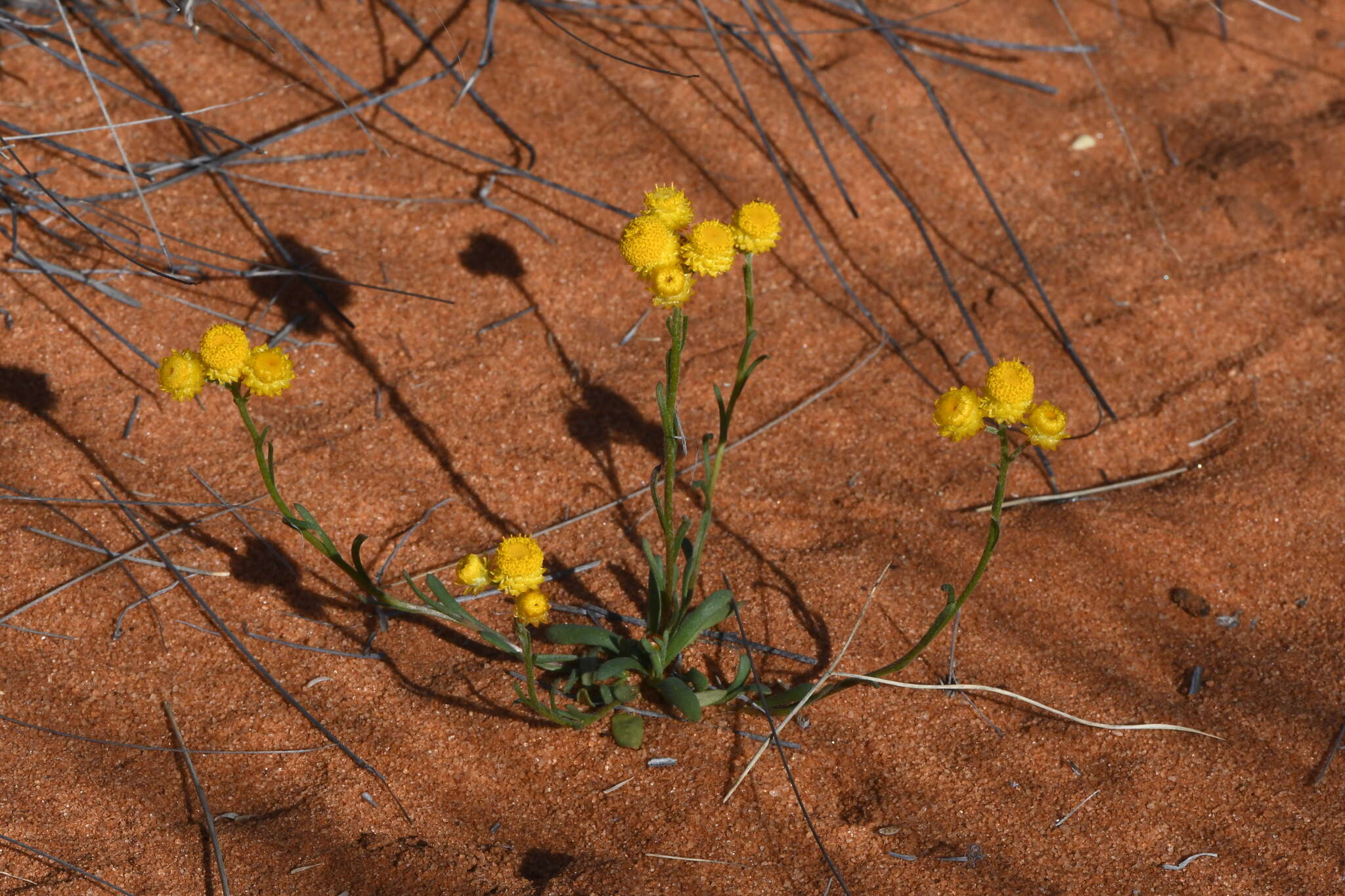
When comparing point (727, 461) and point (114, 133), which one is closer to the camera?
point (114, 133)

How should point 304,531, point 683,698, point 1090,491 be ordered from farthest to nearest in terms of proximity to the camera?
1. point 1090,491
2. point 683,698
3. point 304,531

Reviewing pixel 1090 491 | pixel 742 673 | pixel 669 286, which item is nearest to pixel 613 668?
pixel 742 673

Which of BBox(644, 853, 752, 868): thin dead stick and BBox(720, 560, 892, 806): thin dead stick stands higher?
BBox(720, 560, 892, 806): thin dead stick

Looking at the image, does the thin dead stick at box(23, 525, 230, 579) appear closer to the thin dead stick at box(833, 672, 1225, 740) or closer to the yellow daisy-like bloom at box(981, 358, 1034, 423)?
the thin dead stick at box(833, 672, 1225, 740)

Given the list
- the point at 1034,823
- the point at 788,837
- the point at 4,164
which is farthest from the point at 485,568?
the point at 4,164

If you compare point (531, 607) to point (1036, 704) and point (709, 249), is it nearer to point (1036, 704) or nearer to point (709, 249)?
point (709, 249)

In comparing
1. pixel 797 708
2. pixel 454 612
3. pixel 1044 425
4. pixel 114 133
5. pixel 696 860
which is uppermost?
pixel 114 133

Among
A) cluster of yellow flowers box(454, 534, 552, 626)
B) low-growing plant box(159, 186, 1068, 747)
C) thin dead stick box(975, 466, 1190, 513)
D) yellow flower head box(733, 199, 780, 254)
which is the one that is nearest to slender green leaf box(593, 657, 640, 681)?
low-growing plant box(159, 186, 1068, 747)
